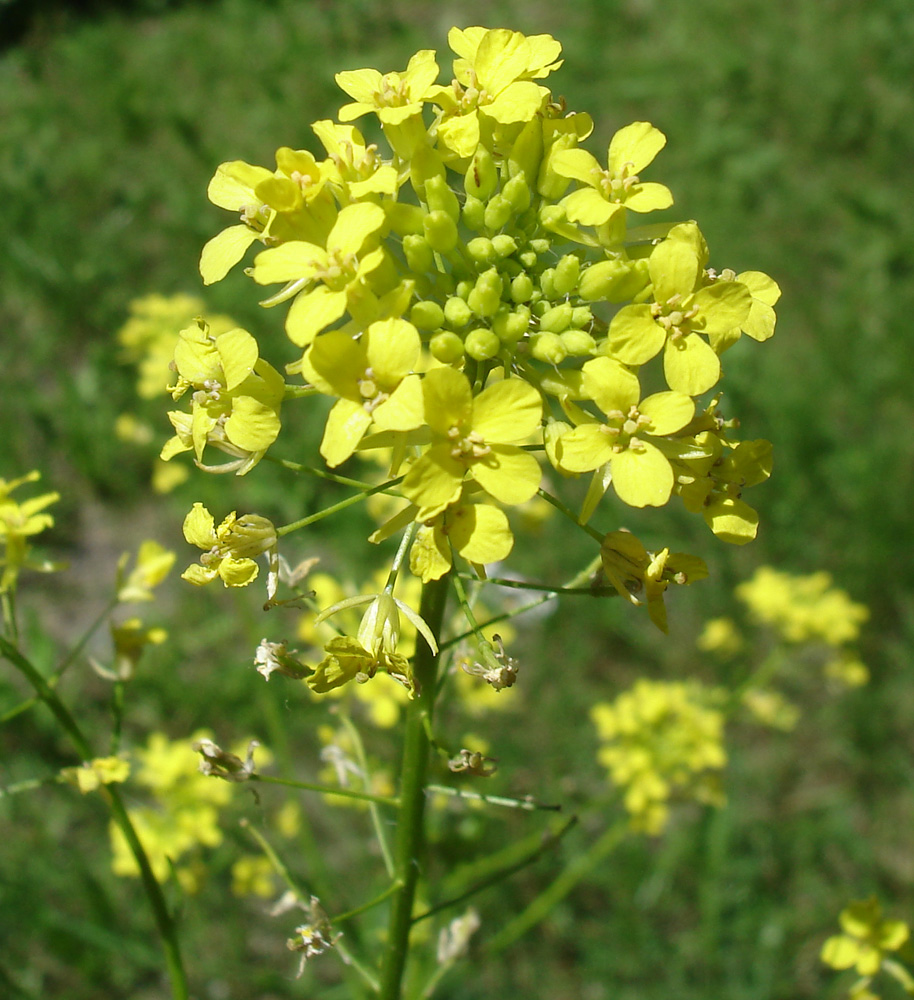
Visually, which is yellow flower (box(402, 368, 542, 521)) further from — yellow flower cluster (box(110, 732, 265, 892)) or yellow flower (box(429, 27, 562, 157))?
yellow flower cluster (box(110, 732, 265, 892))

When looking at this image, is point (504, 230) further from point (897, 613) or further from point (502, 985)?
point (897, 613)

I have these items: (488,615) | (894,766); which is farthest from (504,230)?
(894,766)

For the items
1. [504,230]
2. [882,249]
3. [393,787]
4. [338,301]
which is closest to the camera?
[338,301]

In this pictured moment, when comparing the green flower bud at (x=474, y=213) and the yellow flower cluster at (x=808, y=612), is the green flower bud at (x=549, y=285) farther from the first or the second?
the yellow flower cluster at (x=808, y=612)

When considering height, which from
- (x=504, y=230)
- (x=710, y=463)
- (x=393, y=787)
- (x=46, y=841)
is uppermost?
(x=504, y=230)

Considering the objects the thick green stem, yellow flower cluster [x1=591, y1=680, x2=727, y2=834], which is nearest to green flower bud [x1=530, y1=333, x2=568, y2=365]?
the thick green stem

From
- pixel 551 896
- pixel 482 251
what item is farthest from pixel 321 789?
pixel 551 896
